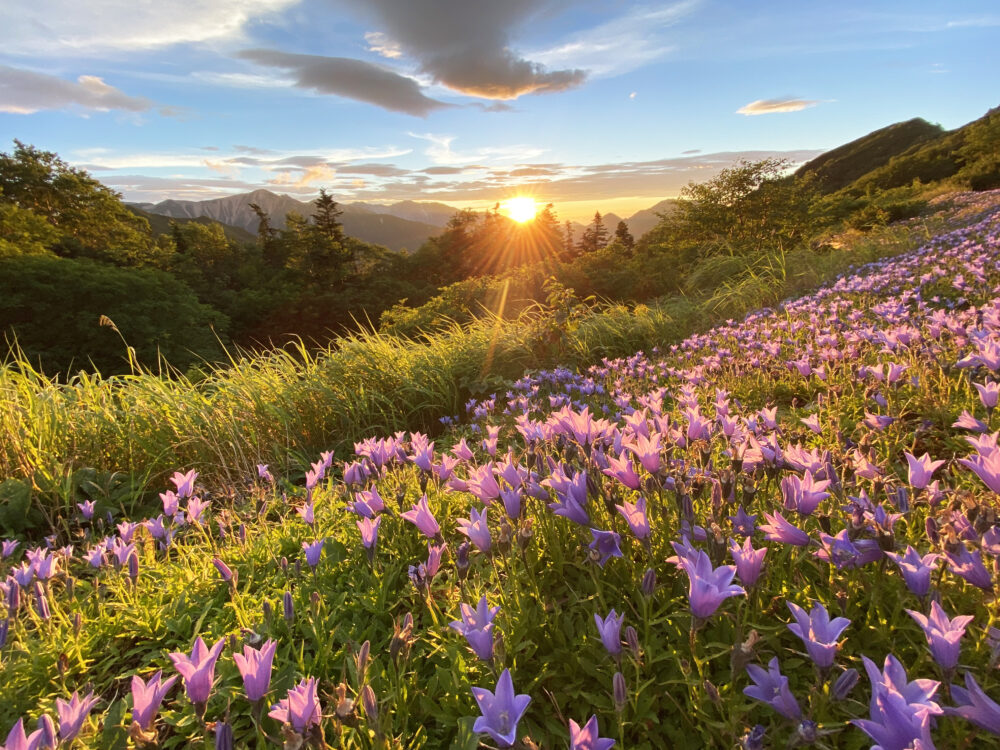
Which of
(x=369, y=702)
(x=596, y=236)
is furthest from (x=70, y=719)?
(x=596, y=236)

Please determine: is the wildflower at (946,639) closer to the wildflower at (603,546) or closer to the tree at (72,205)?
the wildflower at (603,546)

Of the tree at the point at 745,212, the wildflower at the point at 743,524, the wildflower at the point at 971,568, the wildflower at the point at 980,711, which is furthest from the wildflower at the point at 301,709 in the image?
the tree at the point at 745,212

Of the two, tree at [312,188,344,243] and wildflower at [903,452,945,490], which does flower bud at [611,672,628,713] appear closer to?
wildflower at [903,452,945,490]

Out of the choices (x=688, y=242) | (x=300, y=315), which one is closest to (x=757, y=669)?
(x=688, y=242)

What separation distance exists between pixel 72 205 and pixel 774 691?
57.2 meters

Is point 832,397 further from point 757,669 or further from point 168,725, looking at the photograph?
point 168,725

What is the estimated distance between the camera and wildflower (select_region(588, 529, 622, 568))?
5.86 feet

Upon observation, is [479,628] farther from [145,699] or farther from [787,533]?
[787,533]

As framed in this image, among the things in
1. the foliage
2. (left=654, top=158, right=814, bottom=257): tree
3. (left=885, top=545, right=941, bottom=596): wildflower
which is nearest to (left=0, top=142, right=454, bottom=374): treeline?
the foliage

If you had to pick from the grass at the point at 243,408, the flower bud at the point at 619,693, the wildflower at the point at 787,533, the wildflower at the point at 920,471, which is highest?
the wildflower at the point at 920,471

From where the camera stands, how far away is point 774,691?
130 centimetres

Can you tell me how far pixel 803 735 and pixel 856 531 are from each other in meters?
0.85

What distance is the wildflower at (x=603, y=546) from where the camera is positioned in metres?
1.79

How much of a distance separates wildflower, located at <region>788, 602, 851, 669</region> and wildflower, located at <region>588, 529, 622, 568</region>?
0.61 meters
